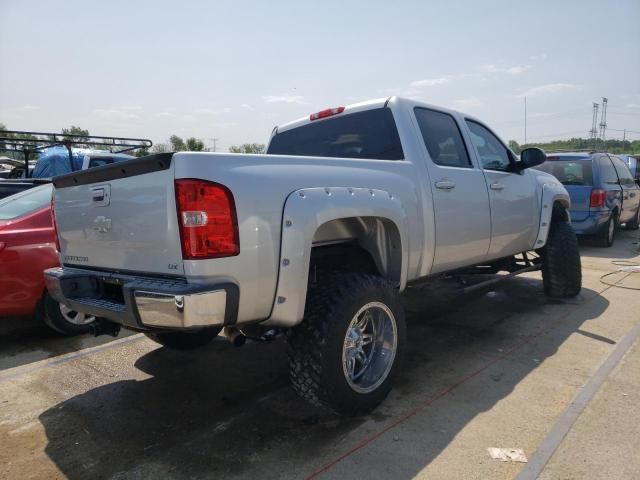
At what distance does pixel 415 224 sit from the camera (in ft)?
10.7

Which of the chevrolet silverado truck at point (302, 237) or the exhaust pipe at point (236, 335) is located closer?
the chevrolet silverado truck at point (302, 237)

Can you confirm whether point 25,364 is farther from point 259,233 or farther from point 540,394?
point 540,394

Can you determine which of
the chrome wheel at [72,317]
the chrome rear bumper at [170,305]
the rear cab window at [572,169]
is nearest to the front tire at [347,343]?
the chrome rear bumper at [170,305]

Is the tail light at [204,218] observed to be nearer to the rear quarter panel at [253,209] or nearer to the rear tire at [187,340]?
the rear quarter panel at [253,209]

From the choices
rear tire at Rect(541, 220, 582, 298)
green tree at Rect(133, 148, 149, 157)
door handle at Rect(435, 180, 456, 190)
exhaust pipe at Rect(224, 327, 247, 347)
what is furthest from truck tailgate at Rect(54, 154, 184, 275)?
green tree at Rect(133, 148, 149, 157)

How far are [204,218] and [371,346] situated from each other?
4.86ft

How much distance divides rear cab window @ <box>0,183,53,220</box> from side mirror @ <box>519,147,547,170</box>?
4582 mm

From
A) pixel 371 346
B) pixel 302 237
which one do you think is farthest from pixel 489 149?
pixel 302 237

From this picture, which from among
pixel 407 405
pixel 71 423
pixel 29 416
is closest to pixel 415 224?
pixel 407 405

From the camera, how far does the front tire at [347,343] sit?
2.57m

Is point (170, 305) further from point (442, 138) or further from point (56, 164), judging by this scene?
point (56, 164)

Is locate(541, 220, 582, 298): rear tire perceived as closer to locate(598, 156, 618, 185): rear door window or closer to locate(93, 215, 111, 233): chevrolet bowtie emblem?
locate(598, 156, 618, 185): rear door window

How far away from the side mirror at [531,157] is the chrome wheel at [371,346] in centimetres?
257

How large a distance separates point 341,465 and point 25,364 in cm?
292
